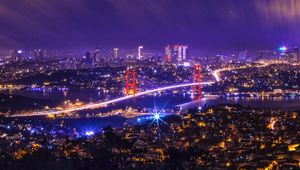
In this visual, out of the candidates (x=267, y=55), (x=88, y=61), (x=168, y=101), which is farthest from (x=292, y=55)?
(x=88, y=61)

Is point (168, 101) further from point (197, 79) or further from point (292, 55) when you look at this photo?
point (292, 55)

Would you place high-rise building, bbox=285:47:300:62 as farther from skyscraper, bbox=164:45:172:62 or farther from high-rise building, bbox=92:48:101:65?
high-rise building, bbox=92:48:101:65

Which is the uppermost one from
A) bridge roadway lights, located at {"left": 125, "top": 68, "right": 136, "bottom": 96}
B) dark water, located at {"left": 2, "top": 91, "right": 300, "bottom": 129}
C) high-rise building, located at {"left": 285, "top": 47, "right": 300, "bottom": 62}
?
high-rise building, located at {"left": 285, "top": 47, "right": 300, "bottom": 62}

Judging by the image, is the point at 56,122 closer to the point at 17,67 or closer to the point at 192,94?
the point at 192,94

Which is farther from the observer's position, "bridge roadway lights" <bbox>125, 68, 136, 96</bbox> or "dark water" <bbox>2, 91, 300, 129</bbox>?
"bridge roadway lights" <bbox>125, 68, 136, 96</bbox>

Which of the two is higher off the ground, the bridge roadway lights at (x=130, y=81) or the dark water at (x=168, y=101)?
the bridge roadway lights at (x=130, y=81)

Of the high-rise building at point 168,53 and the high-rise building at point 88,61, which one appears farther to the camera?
the high-rise building at point 168,53

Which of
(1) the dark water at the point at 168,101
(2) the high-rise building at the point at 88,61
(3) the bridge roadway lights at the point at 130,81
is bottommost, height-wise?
(1) the dark water at the point at 168,101

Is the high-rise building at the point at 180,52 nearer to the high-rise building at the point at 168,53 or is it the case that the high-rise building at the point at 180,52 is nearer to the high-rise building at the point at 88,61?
the high-rise building at the point at 168,53

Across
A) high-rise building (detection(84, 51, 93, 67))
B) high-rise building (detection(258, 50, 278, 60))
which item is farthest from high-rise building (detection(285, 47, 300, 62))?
high-rise building (detection(84, 51, 93, 67))

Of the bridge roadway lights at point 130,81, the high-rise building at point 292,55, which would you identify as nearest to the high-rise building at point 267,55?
the high-rise building at point 292,55
